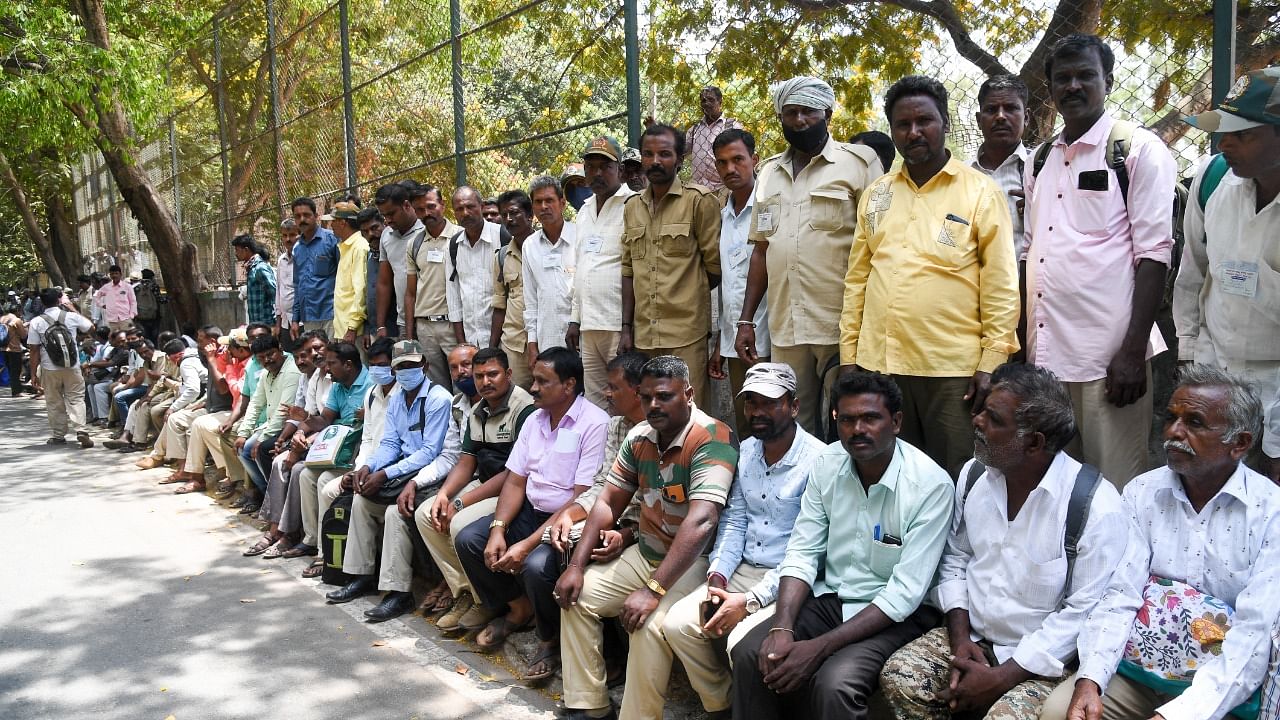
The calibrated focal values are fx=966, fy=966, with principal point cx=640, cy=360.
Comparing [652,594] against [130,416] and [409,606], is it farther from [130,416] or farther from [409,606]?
[130,416]

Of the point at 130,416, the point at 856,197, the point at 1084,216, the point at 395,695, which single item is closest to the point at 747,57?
the point at 856,197

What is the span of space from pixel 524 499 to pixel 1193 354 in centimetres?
326

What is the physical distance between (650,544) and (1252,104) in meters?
2.74

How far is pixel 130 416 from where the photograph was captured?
11.9 metres

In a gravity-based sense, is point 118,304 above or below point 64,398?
above

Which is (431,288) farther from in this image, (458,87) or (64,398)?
(64,398)

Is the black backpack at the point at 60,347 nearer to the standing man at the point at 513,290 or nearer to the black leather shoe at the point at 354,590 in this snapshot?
the black leather shoe at the point at 354,590

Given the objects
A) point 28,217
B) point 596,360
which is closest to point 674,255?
point 596,360

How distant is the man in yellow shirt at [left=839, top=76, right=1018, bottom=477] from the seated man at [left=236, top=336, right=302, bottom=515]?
5.88 metres

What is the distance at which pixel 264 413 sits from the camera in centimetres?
884

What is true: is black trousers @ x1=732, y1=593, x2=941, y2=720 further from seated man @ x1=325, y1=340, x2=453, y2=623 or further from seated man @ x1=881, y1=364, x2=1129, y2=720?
seated man @ x1=325, y1=340, x2=453, y2=623

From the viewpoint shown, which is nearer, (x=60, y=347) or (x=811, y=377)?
(x=811, y=377)

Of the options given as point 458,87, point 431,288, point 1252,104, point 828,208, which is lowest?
point 431,288

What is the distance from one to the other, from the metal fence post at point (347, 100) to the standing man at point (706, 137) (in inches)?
181
